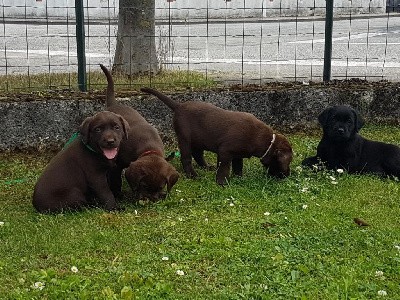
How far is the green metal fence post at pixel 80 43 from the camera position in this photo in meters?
8.89

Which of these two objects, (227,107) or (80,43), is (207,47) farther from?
(80,43)

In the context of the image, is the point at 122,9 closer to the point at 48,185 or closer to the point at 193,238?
the point at 48,185

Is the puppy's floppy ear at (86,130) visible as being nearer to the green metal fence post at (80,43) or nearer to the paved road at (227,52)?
the green metal fence post at (80,43)

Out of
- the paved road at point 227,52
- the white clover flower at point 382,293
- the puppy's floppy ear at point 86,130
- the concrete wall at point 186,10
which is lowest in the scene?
the white clover flower at point 382,293

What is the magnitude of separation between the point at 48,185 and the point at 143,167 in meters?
0.89

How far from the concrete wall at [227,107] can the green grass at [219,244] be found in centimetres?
132

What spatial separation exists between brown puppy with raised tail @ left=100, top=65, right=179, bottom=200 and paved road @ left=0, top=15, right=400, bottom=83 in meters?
3.16

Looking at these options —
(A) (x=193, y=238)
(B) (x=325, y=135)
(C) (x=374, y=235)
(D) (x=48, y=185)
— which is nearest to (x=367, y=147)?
(B) (x=325, y=135)

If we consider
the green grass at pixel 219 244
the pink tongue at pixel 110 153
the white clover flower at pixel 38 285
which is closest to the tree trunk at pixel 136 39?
the green grass at pixel 219 244

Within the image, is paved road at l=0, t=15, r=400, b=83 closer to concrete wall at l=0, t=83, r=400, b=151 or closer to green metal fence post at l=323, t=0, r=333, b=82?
green metal fence post at l=323, t=0, r=333, b=82

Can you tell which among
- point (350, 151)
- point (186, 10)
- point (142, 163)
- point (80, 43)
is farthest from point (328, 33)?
point (186, 10)

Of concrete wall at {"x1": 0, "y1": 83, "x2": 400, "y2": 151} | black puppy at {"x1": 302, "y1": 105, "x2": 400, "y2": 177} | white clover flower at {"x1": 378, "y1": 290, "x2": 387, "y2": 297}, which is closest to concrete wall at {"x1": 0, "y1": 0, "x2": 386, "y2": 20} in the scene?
concrete wall at {"x1": 0, "y1": 83, "x2": 400, "y2": 151}

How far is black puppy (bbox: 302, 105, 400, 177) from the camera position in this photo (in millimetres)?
7434

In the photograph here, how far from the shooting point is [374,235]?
5.32 meters
